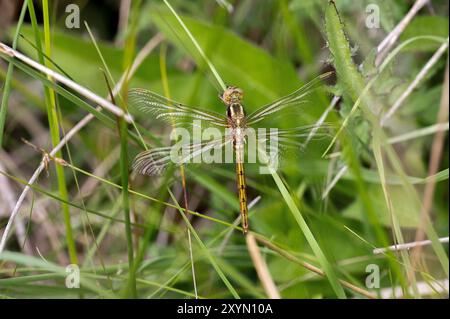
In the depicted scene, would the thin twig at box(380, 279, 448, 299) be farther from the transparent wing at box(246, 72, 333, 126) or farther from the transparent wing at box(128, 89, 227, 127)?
the transparent wing at box(128, 89, 227, 127)

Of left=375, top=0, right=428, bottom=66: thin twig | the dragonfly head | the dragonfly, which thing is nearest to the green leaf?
left=375, top=0, right=428, bottom=66: thin twig

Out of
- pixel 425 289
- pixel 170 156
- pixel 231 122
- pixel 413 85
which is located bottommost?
pixel 425 289

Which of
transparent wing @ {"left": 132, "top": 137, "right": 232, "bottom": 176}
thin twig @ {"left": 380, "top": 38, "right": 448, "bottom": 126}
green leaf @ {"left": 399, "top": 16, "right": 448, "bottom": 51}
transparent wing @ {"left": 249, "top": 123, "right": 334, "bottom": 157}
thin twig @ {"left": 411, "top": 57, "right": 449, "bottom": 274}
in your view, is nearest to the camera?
transparent wing @ {"left": 132, "top": 137, "right": 232, "bottom": 176}

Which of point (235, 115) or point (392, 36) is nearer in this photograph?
point (235, 115)

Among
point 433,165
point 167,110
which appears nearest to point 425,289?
point 433,165

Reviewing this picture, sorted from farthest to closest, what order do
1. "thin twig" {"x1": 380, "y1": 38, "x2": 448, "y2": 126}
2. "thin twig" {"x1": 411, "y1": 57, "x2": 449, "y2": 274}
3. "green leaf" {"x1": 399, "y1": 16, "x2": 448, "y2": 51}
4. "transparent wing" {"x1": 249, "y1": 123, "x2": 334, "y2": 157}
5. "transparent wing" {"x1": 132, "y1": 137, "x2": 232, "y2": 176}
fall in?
"green leaf" {"x1": 399, "y1": 16, "x2": 448, "y2": 51}, "thin twig" {"x1": 380, "y1": 38, "x2": 448, "y2": 126}, "thin twig" {"x1": 411, "y1": 57, "x2": 449, "y2": 274}, "transparent wing" {"x1": 249, "y1": 123, "x2": 334, "y2": 157}, "transparent wing" {"x1": 132, "y1": 137, "x2": 232, "y2": 176}

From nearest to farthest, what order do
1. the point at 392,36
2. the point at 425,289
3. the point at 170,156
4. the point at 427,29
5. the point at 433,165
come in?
the point at 170,156
the point at 425,289
the point at 392,36
the point at 433,165
the point at 427,29

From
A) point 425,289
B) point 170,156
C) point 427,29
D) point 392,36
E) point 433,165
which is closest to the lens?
point 170,156

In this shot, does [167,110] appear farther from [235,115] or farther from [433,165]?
[433,165]

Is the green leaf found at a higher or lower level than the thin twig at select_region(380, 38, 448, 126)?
higher

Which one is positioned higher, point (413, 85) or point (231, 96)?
point (413, 85)
